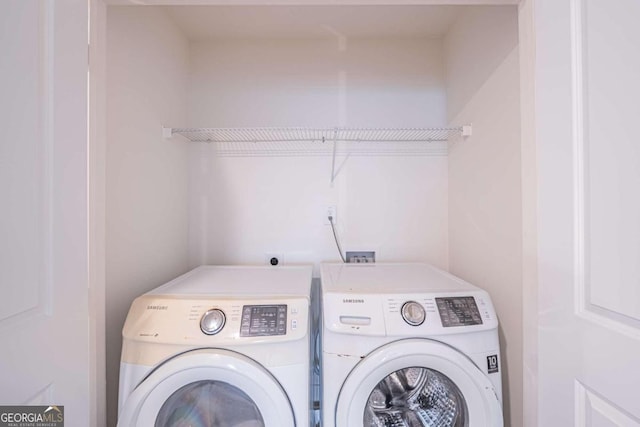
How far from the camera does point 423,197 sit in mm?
1770

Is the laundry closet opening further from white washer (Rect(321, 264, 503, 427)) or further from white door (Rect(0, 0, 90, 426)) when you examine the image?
white door (Rect(0, 0, 90, 426))

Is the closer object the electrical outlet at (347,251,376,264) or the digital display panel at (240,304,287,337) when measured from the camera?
the digital display panel at (240,304,287,337)

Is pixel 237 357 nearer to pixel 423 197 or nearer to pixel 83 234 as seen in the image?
pixel 83 234

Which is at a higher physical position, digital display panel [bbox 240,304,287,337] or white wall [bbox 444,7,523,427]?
white wall [bbox 444,7,523,427]

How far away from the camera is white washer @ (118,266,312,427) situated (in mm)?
895

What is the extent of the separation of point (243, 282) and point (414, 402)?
2.88ft

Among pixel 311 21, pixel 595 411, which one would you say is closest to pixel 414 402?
pixel 595 411

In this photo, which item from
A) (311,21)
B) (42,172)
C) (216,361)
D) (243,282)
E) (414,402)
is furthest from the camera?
(311,21)

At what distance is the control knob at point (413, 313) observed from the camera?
3.21ft

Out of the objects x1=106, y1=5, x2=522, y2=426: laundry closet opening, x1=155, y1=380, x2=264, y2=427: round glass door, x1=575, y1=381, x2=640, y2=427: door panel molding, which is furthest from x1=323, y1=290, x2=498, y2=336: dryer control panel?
x1=106, y1=5, x2=522, y2=426: laundry closet opening

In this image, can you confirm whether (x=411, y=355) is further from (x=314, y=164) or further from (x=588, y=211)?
(x=314, y=164)

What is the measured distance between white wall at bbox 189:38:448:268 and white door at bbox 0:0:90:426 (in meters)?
1.01

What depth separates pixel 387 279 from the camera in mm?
1262

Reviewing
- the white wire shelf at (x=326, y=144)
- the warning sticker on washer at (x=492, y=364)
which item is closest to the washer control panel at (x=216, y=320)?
the warning sticker on washer at (x=492, y=364)
